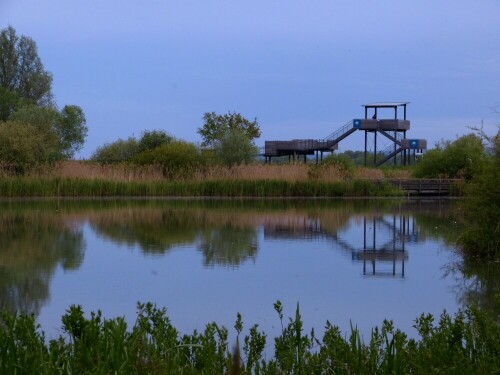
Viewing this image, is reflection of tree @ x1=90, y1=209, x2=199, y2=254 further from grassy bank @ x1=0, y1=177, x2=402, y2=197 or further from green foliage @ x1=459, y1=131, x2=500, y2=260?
grassy bank @ x1=0, y1=177, x2=402, y2=197

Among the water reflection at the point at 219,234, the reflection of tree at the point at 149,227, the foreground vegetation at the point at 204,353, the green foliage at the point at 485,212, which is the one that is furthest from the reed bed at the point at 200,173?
the foreground vegetation at the point at 204,353

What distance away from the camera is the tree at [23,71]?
63094 mm

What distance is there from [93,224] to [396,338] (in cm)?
1425

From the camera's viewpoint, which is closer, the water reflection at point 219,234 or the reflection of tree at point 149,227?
the water reflection at point 219,234

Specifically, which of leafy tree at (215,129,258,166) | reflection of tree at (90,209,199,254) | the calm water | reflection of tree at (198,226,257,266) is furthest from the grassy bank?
reflection of tree at (198,226,257,266)

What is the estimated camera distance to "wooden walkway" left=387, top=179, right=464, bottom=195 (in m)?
34.5

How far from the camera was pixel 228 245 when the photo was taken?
47.4ft

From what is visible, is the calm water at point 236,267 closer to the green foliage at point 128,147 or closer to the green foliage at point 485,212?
the green foliage at point 485,212

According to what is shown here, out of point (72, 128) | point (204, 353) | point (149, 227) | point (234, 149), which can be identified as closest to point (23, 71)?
point (72, 128)

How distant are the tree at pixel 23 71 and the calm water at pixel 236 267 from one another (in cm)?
4366

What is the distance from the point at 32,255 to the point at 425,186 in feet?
80.0

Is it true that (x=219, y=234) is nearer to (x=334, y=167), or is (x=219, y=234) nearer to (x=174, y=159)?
(x=334, y=167)

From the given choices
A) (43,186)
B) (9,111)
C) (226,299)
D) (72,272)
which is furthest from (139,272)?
(9,111)

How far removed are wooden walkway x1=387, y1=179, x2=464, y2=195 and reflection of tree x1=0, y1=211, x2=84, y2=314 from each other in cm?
1805
